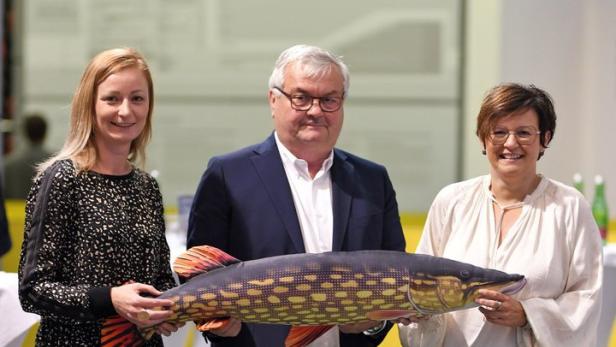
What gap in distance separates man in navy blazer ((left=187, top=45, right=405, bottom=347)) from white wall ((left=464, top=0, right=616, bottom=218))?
4.83 meters

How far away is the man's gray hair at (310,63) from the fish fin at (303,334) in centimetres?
64

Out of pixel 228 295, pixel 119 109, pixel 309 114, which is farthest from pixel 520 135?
pixel 119 109

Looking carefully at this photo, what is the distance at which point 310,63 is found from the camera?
259 cm

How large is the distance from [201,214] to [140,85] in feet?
1.24

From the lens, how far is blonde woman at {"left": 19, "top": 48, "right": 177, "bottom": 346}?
7.70 feet

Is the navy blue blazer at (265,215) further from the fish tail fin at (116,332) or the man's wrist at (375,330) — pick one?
the fish tail fin at (116,332)

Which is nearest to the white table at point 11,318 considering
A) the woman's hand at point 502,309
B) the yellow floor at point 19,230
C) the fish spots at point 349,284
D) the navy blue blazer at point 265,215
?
the navy blue blazer at point 265,215

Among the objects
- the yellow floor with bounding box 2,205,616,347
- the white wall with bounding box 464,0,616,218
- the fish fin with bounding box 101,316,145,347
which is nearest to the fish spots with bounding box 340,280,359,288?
the fish fin with bounding box 101,316,145,347

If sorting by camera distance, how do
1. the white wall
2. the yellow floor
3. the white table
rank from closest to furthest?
the white table
the yellow floor
the white wall

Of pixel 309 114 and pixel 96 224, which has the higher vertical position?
pixel 309 114

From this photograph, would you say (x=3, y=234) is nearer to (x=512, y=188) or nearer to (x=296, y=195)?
(x=296, y=195)

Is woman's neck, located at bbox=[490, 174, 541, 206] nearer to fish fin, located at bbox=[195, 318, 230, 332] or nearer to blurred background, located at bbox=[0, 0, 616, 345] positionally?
fish fin, located at bbox=[195, 318, 230, 332]

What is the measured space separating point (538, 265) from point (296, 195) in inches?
26.8

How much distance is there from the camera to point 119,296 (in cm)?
233
